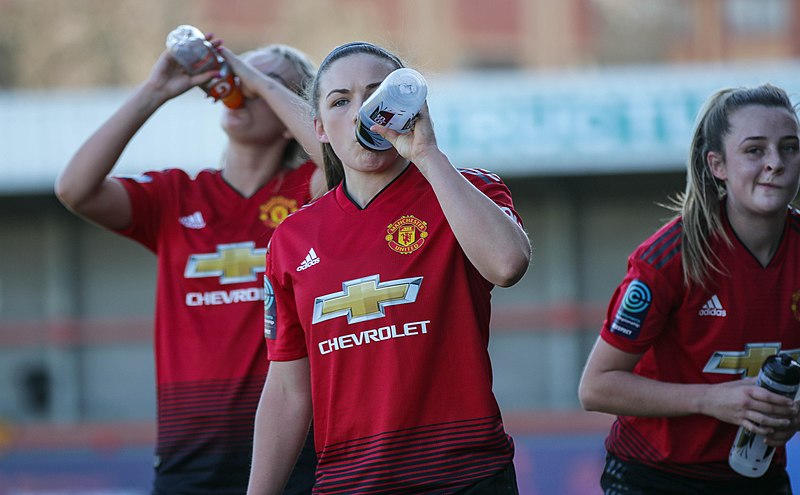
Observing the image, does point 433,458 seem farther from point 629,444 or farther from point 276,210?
point 276,210

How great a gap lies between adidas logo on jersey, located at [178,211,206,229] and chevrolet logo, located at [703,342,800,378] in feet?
6.45

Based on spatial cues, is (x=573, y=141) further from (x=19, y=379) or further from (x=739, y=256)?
(x=739, y=256)

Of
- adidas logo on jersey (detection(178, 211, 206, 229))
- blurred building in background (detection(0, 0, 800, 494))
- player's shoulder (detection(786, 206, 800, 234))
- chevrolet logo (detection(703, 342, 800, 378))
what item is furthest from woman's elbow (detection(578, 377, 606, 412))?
blurred building in background (detection(0, 0, 800, 494))

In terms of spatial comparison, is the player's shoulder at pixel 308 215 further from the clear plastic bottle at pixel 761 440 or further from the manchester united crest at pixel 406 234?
the clear plastic bottle at pixel 761 440

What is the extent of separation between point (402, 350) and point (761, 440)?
4.53 feet

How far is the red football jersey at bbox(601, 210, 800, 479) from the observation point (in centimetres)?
361

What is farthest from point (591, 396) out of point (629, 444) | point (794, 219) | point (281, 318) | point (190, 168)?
point (190, 168)

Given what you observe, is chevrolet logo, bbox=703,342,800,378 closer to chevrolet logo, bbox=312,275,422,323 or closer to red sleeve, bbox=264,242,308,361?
chevrolet logo, bbox=312,275,422,323

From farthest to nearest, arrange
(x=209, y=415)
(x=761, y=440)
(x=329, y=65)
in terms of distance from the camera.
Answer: (x=209, y=415) → (x=761, y=440) → (x=329, y=65)

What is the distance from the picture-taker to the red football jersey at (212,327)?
4.03m

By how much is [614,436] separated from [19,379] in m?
14.5

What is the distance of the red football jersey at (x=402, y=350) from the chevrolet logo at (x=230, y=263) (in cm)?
108

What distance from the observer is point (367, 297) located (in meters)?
2.93

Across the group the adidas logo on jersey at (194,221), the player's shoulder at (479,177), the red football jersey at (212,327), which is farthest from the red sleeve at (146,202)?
the player's shoulder at (479,177)
